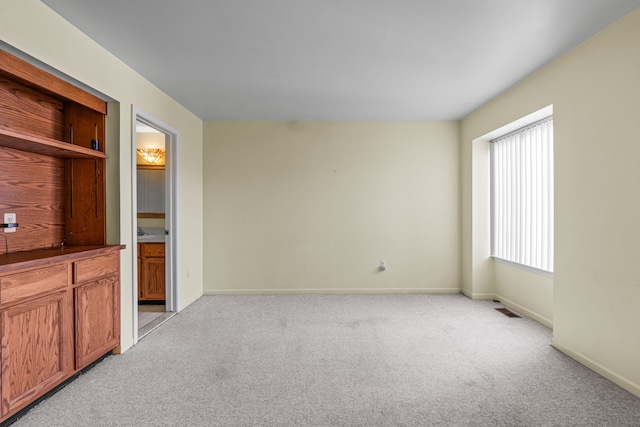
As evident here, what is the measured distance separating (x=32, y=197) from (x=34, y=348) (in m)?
1.13

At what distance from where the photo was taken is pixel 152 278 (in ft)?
15.0

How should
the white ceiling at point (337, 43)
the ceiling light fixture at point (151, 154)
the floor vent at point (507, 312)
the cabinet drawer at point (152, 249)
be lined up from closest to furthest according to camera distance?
1. the white ceiling at point (337, 43)
2. the floor vent at point (507, 312)
3. the cabinet drawer at point (152, 249)
4. the ceiling light fixture at point (151, 154)

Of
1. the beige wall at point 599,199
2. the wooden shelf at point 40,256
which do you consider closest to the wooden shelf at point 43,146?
the wooden shelf at point 40,256

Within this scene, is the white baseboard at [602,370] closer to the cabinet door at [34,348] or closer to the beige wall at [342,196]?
the beige wall at [342,196]

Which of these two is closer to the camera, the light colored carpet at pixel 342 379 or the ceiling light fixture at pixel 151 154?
the light colored carpet at pixel 342 379

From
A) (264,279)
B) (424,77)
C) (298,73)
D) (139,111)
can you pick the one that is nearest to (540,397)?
(424,77)

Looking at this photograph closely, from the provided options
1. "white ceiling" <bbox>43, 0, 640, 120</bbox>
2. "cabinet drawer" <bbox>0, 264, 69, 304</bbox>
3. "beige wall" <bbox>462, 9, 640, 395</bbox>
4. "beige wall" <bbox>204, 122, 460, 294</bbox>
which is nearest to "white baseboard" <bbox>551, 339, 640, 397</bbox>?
"beige wall" <bbox>462, 9, 640, 395</bbox>

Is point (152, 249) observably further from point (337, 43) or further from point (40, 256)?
point (337, 43)

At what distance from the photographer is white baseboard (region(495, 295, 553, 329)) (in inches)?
148

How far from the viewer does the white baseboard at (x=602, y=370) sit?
241cm

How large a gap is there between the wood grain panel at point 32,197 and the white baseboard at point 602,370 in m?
4.35

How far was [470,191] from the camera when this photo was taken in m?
4.99

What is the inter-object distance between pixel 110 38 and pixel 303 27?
151 centimetres

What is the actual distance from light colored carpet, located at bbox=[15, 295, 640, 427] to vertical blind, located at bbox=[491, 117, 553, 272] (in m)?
0.85
